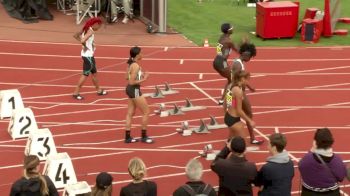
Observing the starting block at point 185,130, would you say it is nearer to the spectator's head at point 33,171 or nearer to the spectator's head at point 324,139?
the spectator's head at point 324,139

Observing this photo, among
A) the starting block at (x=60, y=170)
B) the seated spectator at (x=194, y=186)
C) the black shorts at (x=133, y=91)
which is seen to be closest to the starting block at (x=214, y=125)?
the black shorts at (x=133, y=91)

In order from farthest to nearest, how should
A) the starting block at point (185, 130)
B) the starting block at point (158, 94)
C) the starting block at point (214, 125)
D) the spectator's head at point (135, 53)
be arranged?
the starting block at point (158, 94)
the starting block at point (214, 125)
the starting block at point (185, 130)
the spectator's head at point (135, 53)

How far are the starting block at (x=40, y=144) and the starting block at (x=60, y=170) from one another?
46.5 inches

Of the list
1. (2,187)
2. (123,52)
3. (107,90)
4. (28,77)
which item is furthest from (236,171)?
(123,52)

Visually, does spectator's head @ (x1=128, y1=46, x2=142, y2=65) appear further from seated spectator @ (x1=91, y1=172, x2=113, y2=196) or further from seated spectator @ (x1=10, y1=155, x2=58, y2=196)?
seated spectator @ (x1=91, y1=172, x2=113, y2=196)

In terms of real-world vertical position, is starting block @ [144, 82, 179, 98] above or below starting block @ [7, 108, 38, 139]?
below

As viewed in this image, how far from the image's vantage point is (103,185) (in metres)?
8.05

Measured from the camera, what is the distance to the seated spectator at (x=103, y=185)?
805 cm

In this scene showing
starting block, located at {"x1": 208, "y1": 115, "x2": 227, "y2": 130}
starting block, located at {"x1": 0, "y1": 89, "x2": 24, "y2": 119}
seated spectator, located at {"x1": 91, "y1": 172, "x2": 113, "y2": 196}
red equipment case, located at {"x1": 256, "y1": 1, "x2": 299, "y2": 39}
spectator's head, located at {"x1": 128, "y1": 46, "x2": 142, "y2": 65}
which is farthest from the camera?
red equipment case, located at {"x1": 256, "y1": 1, "x2": 299, "y2": 39}

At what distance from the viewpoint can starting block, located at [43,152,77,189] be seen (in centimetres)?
1073

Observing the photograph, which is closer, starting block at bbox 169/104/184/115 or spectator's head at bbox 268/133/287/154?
spectator's head at bbox 268/133/287/154

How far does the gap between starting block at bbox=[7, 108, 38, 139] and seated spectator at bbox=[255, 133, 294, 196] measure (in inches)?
230

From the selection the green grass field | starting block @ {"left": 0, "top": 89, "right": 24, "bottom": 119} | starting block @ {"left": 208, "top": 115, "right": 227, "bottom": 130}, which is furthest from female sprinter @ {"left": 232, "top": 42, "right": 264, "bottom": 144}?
the green grass field

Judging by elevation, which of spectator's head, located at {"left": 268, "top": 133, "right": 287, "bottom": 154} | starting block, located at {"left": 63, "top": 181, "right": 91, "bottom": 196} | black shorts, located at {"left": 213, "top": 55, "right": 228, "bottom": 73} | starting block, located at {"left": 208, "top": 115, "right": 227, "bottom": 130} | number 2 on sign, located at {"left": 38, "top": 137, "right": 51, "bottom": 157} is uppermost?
spectator's head, located at {"left": 268, "top": 133, "right": 287, "bottom": 154}
